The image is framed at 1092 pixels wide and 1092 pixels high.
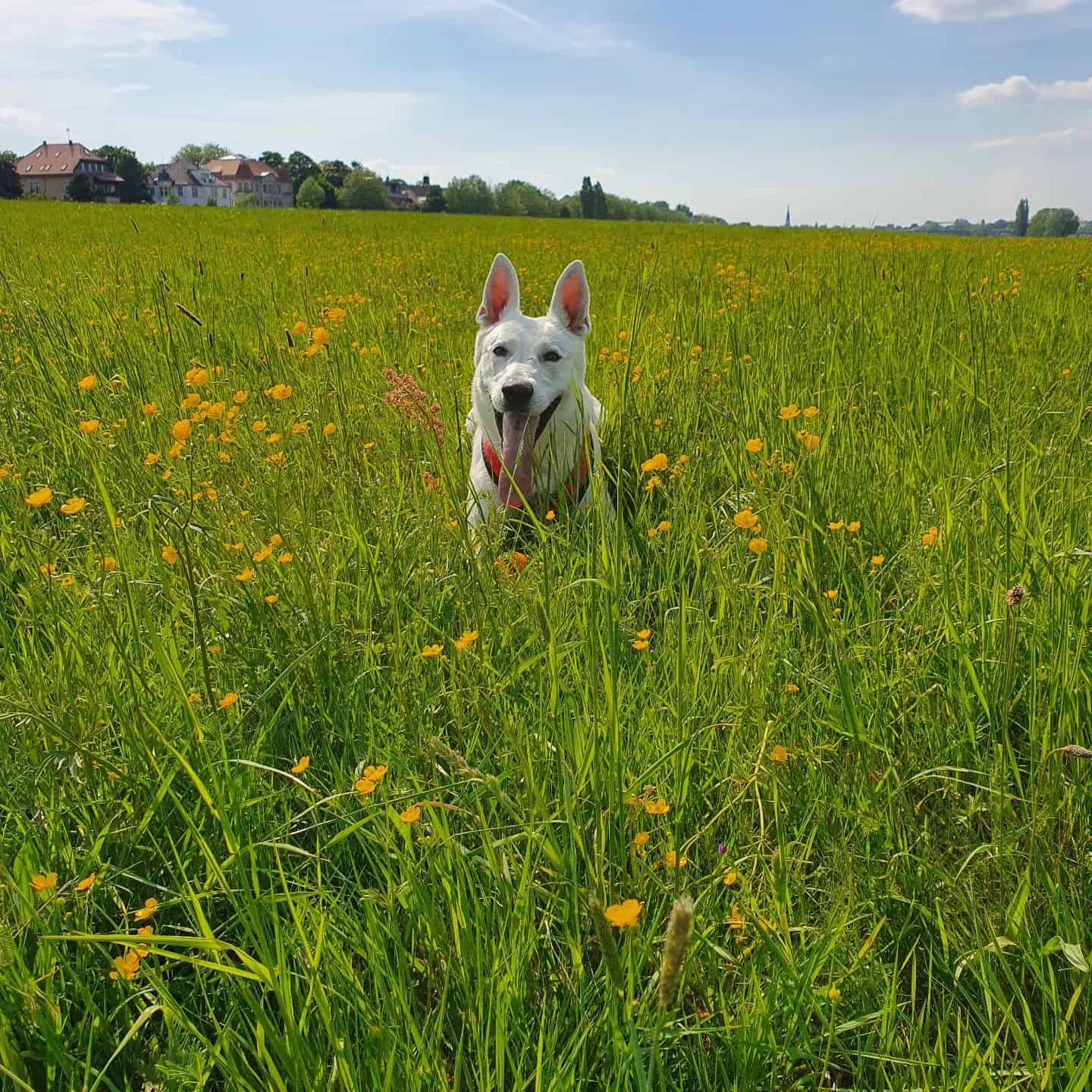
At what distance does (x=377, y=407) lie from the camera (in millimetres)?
3629

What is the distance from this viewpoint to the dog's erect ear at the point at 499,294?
3762 mm

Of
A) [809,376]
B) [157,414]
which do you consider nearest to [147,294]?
[157,414]

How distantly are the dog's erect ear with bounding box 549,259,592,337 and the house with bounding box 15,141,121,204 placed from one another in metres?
125

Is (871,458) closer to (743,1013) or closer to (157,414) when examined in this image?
(743,1013)

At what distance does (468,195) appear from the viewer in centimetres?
8519

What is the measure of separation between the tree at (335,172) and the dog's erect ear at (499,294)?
4316 inches

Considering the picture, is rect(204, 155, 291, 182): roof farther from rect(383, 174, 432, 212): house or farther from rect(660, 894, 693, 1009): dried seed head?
rect(660, 894, 693, 1009): dried seed head

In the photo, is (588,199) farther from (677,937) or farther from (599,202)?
(677,937)

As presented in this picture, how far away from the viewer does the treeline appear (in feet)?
234

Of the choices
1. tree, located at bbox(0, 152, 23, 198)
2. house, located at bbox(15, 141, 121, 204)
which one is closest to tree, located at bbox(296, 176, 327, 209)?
tree, located at bbox(0, 152, 23, 198)

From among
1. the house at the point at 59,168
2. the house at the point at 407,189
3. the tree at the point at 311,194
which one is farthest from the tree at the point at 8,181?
the house at the point at 407,189

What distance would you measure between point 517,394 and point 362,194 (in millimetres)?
91470

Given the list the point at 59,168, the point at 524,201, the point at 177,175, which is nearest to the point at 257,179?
the point at 177,175

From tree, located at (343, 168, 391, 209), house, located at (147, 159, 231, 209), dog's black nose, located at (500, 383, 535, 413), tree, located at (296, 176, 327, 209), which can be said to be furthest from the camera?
house, located at (147, 159, 231, 209)
